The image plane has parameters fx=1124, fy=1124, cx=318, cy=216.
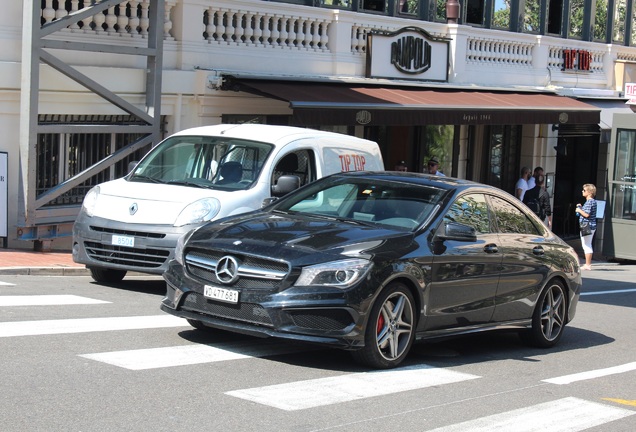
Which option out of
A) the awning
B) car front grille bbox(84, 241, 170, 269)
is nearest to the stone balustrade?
the awning

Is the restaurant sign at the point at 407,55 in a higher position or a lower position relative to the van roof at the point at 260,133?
higher

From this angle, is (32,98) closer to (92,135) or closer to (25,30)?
(25,30)

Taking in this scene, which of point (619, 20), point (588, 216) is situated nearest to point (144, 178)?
point (588, 216)

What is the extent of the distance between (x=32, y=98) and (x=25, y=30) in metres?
0.95

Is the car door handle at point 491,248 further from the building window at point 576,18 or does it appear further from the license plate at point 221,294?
the building window at point 576,18

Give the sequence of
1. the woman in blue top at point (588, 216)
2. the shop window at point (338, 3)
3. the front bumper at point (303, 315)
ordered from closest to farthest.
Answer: the front bumper at point (303, 315) < the shop window at point (338, 3) < the woman in blue top at point (588, 216)

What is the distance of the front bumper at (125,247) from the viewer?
11.5 metres

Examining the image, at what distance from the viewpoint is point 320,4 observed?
21.5 metres

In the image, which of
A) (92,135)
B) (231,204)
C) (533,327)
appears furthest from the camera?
(92,135)

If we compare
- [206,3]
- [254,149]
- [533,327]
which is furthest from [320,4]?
[533,327]

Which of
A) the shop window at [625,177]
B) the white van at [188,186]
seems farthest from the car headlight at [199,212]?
the shop window at [625,177]

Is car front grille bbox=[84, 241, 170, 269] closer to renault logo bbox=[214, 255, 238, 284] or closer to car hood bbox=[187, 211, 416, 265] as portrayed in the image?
car hood bbox=[187, 211, 416, 265]

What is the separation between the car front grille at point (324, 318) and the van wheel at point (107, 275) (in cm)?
474

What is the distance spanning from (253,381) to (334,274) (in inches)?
42.8
